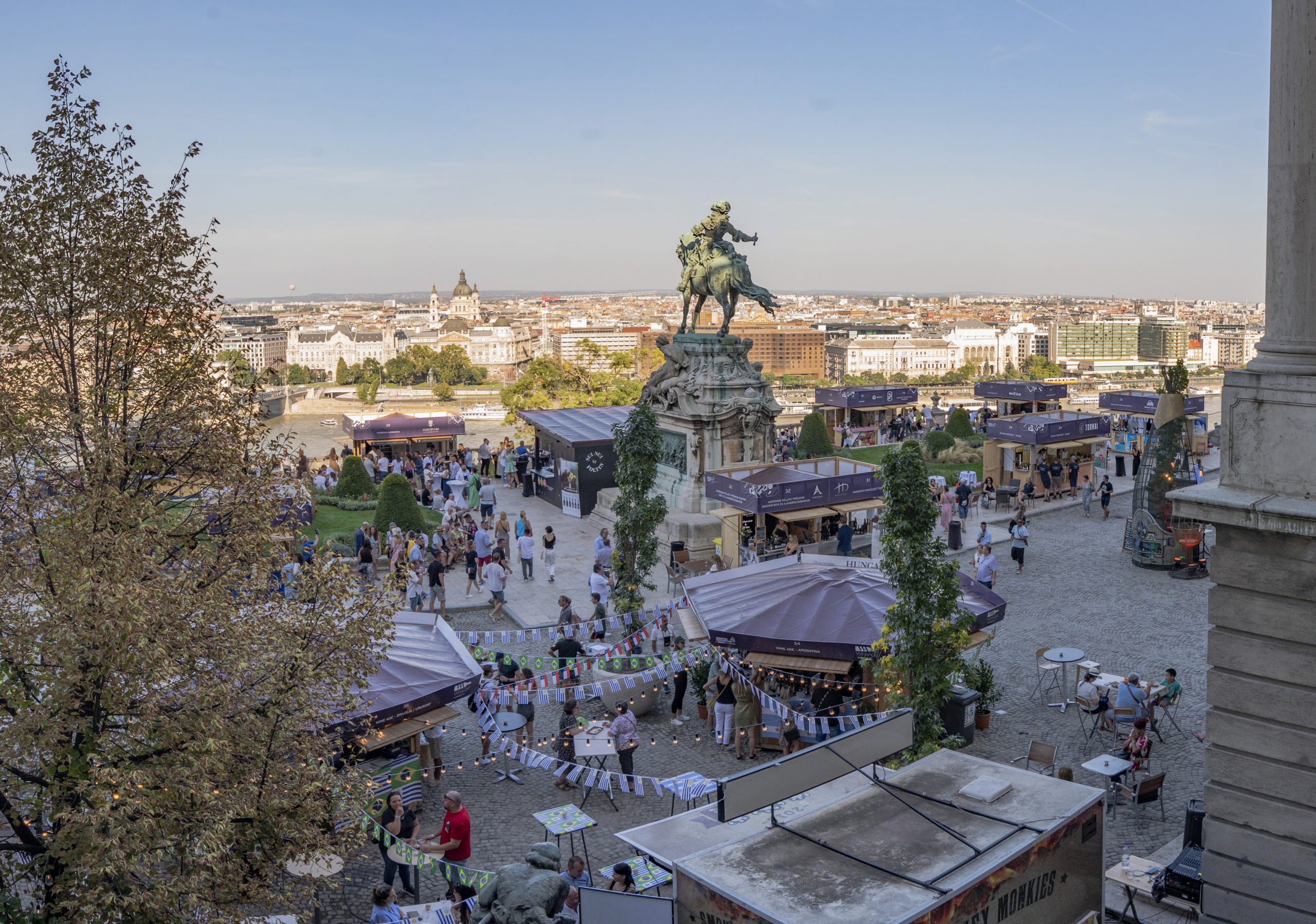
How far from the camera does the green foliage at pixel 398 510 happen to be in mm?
25953

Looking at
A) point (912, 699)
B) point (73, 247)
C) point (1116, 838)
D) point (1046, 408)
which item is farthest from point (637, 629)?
point (1046, 408)

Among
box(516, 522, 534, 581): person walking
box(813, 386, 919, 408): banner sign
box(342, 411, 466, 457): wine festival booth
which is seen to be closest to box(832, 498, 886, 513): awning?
box(516, 522, 534, 581): person walking

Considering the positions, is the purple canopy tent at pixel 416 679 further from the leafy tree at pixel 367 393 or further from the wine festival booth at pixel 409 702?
the leafy tree at pixel 367 393

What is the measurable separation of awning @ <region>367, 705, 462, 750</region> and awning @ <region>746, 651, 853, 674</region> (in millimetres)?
3774

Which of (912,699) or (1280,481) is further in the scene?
(912,699)

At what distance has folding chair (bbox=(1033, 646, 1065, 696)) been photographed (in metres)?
15.5

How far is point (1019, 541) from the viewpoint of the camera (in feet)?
76.8

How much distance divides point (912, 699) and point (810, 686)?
115 inches

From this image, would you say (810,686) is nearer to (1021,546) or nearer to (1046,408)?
(1021,546)

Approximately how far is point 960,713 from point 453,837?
257 inches

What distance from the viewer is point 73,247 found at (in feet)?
29.8

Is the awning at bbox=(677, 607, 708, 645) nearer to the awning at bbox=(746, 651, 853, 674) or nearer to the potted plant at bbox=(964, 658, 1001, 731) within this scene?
the awning at bbox=(746, 651, 853, 674)

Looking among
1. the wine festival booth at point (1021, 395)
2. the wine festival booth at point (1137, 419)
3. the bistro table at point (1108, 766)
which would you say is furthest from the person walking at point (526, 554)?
the wine festival booth at point (1021, 395)

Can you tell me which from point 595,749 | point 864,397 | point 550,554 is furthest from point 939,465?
point 595,749
